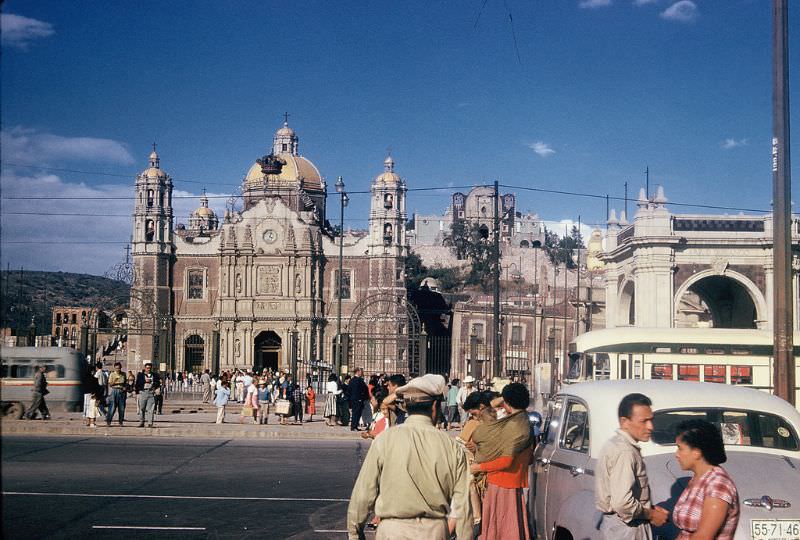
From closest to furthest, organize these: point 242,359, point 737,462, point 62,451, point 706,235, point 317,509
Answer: point 737,462 → point 317,509 → point 62,451 → point 706,235 → point 242,359

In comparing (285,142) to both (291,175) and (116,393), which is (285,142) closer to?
(291,175)

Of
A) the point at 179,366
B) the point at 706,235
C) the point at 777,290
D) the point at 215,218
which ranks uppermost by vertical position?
the point at 215,218

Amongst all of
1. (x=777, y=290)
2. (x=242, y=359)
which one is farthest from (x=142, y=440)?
(x=242, y=359)

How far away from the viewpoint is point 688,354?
2058 centimetres

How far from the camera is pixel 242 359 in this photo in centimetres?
5806

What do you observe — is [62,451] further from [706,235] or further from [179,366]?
[179,366]

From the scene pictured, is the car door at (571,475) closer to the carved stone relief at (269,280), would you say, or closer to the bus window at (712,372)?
the bus window at (712,372)

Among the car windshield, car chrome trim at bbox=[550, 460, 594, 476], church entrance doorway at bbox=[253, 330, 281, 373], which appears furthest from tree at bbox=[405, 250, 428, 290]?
the car windshield

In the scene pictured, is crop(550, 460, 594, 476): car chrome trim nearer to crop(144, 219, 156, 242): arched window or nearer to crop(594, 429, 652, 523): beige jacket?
crop(594, 429, 652, 523): beige jacket

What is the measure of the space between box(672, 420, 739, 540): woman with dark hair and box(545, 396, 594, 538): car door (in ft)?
4.25

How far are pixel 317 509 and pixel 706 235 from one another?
2389 centimetres

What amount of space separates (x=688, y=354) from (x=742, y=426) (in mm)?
14440

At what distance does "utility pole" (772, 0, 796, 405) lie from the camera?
33.3 feet

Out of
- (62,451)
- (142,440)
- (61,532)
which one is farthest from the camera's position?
(142,440)
